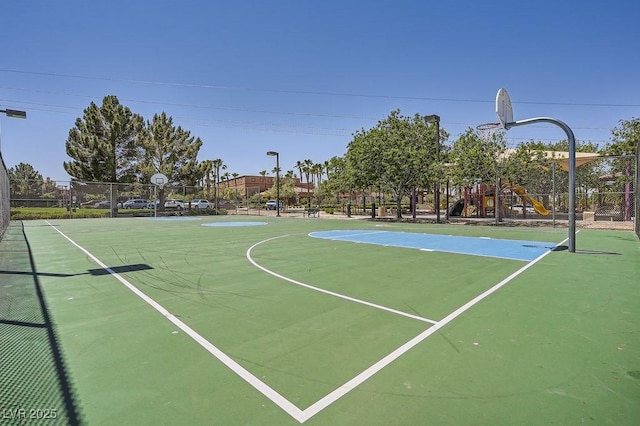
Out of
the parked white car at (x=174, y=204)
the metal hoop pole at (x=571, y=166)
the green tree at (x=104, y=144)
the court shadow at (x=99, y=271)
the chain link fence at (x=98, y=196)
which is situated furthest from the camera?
the parked white car at (x=174, y=204)

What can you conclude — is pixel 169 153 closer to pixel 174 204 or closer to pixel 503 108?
pixel 174 204

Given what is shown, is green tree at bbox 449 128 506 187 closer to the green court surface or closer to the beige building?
the green court surface

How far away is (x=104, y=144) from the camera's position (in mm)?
37062

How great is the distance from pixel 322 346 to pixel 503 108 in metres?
10.7

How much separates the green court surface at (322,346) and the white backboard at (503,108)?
17.6 feet

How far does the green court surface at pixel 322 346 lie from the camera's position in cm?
283

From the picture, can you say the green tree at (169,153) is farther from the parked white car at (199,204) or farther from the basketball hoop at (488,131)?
the basketball hoop at (488,131)

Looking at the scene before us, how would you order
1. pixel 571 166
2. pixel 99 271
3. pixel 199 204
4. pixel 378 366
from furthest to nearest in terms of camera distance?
pixel 199 204 → pixel 571 166 → pixel 99 271 → pixel 378 366

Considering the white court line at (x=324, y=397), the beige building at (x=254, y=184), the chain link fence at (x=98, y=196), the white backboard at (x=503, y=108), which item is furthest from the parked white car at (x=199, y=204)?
the beige building at (x=254, y=184)

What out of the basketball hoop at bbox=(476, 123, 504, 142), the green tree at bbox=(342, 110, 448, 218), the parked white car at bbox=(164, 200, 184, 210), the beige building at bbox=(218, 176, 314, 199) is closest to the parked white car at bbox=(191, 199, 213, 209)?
the parked white car at bbox=(164, 200, 184, 210)

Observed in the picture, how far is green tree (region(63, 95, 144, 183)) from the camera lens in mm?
37094

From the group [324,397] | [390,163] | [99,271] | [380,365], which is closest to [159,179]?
[390,163]

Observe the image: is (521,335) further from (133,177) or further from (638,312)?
(133,177)

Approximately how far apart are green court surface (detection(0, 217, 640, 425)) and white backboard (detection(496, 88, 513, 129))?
537 centimetres
